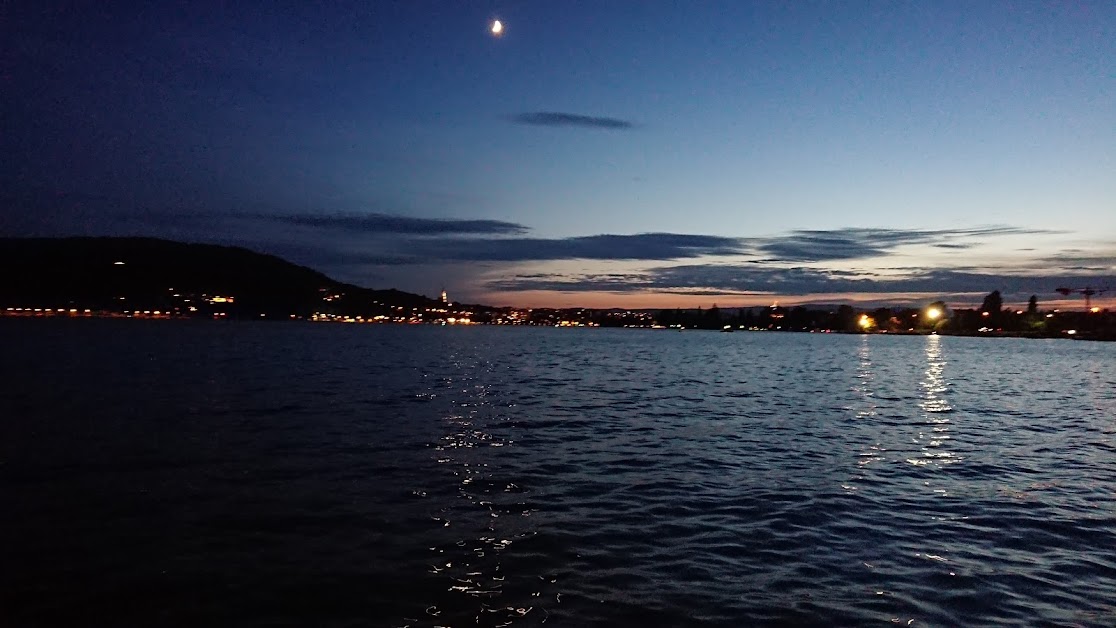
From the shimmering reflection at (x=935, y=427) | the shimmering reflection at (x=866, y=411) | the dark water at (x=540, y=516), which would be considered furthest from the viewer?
the shimmering reflection at (x=935, y=427)

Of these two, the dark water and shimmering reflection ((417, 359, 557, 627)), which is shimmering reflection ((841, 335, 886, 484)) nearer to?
the dark water

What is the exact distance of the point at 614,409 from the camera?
39344 millimetres

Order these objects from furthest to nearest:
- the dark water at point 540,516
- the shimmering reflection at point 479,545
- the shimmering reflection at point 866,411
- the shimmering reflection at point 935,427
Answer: the shimmering reflection at point 935,427 < the shimmering reflection at point 866,411 < the dark water at point 540,516 < the shimmering reflection at point 479,545

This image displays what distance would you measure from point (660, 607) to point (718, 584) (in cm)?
152

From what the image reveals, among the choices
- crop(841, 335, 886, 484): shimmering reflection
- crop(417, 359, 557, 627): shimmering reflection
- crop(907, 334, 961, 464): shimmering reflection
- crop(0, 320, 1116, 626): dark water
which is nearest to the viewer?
crop(417, 359, 557, 627): shimmering reflection

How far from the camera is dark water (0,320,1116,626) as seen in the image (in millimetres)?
11992

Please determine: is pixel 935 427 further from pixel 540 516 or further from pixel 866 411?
pixel 540 516

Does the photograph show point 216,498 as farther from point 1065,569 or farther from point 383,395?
point 383,395

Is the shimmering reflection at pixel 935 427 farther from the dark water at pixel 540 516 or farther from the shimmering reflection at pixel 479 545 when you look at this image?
the shimmering reflection at pixel 479 545

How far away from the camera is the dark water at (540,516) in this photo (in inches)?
472

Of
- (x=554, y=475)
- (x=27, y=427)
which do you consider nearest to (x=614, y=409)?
(x=554, y=475)

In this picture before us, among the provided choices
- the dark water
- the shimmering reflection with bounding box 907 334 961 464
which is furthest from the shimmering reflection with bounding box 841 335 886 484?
the shimmering reflection with bounding box 907 334 961 464

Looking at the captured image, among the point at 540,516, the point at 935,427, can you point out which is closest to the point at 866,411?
the point at 935,427

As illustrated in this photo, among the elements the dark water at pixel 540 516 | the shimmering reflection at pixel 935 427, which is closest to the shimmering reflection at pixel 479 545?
the dark water at pixel 540 516
